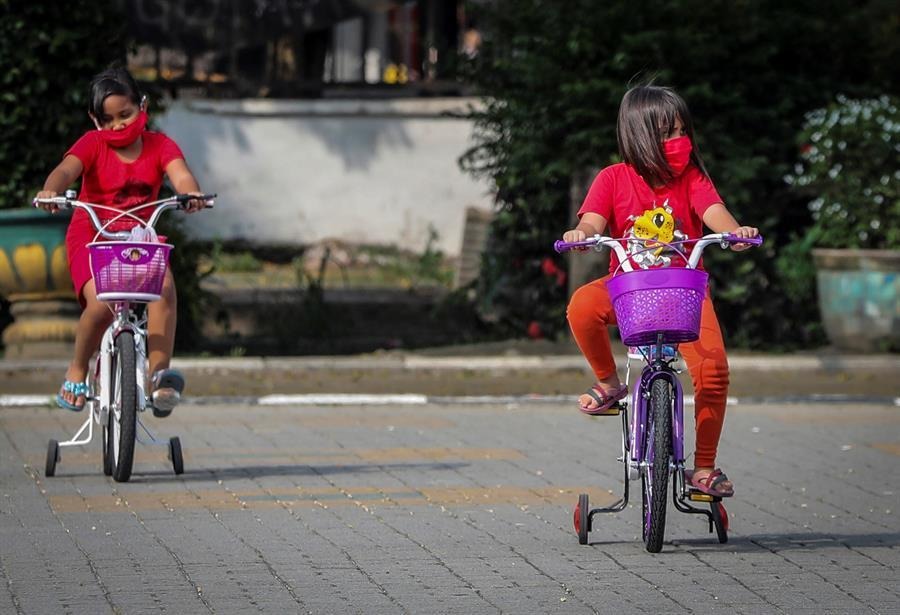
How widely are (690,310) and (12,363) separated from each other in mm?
7052

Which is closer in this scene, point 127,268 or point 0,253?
point 127,268

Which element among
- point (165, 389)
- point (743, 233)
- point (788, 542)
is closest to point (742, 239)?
point (743, 233)

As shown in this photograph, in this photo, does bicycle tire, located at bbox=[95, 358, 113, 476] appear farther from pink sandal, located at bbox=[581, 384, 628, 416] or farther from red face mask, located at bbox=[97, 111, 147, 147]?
pink sandal, located at bbox=[581, 384, 628, 416]

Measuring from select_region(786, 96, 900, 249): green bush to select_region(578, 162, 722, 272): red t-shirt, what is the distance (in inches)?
286

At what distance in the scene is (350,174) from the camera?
19.3m

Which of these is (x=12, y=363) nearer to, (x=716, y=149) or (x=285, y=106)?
(x=716, y=149)

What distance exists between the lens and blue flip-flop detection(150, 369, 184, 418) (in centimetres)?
784

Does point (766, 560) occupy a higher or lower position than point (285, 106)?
lower

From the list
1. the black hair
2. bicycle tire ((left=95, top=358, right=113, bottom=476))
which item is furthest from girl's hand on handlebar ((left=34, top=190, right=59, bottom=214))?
bicycle tire ((left=95, top=358, right=113, bottom=476))

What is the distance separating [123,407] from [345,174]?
38.4ft

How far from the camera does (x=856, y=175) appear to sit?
44.8 ft

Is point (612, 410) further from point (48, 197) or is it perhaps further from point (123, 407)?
point (48, 197)

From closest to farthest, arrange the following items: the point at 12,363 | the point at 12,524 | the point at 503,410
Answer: the point at 12,524
the point at 503,410
the point at 12,363

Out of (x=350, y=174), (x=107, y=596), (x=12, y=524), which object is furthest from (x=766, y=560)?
(x=350, y=174)
